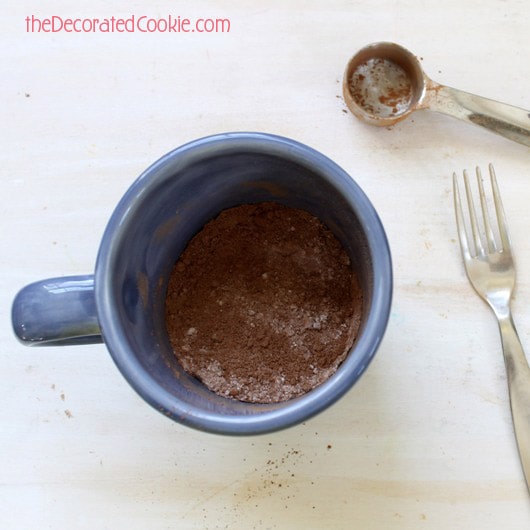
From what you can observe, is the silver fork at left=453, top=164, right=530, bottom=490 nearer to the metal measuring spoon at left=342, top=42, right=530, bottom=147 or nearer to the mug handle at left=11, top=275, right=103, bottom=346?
the metal measuring spoon at left=342, top=42, right=530, bottom=147

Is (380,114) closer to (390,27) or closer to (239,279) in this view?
(390,27)

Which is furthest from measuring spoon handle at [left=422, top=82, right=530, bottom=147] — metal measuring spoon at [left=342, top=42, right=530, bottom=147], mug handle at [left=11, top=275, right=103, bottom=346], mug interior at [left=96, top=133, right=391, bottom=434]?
mug handle at [left=11, top=275, right=103, bottom=346]

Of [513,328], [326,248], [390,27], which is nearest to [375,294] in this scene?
[326,248]

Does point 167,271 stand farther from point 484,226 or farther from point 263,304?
point 484,226

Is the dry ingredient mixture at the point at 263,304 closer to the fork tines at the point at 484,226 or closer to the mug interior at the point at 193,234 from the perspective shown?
the mug interior at the point at 193,234

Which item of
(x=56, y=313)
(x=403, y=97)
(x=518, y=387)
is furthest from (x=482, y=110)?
(x=56, y=313)

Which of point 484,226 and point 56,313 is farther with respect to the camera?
point 484,226

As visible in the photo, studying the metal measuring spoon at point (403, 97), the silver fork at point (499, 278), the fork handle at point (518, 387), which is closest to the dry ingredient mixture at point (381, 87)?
the metal measuring spoon at point (403, 97)
